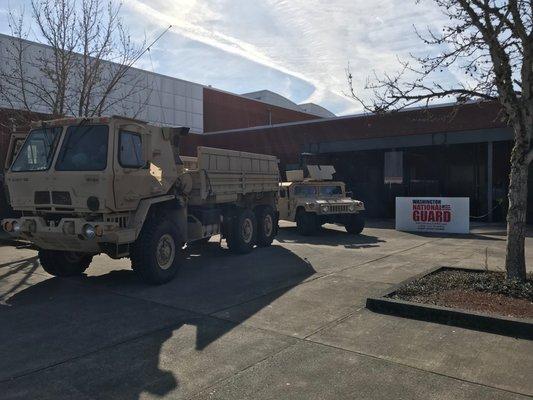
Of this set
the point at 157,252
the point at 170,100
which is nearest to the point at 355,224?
the point at 157,252

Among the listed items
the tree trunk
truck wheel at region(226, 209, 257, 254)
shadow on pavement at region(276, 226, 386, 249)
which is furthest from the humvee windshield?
the tree trunk

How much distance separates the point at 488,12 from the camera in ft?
21.0

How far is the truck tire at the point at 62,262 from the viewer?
884cm

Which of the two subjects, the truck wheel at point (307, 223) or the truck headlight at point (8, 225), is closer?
the truck headlight at point (8, 225)

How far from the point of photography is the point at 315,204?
15023 millimetres

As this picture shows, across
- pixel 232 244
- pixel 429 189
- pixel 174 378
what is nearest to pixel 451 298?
pixel 174 378

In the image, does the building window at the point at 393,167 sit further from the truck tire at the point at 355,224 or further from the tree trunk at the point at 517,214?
the tree trunk at the point at 517,214

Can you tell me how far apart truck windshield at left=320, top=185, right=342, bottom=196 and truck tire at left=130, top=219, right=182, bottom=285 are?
8706 mm

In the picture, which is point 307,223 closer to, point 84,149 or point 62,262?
point 62,262

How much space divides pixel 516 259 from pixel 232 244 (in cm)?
626

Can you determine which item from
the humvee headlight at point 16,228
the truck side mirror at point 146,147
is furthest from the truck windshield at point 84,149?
the humvee headlight at point 16,228

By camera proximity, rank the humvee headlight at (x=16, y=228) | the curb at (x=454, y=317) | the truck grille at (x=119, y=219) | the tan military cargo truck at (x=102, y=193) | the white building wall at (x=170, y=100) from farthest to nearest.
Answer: the white building wall at (x=170, y=100) < the humvee headlight at (x=16, y=228) < the truck grille at (x=119, y=219) < the tan military cargo truck at (x=102, y=193) < the curb at (x=454, y=317)

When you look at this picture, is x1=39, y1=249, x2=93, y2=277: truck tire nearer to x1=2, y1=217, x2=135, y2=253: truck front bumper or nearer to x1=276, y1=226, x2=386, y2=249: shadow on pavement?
x1=2, y1=217, x2=135, y2=253: truck front bumper

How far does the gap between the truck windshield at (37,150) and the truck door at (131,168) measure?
3.55 ft
